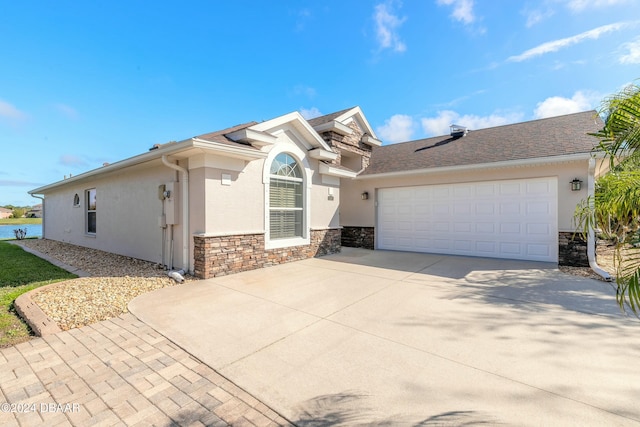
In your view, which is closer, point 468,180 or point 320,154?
point 320,154

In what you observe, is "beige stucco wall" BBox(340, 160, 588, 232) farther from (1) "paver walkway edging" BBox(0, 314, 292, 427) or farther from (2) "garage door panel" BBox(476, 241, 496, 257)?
(1) "paver walkway edging" BBox(0, 314, 292, 427)

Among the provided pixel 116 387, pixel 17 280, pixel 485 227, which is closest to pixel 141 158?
pixel 17 280

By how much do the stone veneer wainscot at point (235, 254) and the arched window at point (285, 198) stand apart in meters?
0.59

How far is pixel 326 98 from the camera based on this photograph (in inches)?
701

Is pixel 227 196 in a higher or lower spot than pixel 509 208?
higher

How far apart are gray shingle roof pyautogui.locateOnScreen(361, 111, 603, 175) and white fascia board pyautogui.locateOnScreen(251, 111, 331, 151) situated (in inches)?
144

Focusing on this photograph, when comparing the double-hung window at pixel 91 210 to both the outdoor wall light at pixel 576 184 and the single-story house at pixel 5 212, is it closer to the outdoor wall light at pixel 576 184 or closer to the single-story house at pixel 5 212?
the outdoor wall light at pixel 576 184

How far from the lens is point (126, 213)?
9648mm

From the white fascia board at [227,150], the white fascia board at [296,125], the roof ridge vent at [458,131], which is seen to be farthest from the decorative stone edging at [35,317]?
the roof ridge vent at [458,131]

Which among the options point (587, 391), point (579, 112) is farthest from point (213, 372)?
point (579, 112)

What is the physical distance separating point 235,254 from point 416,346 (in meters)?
5.42

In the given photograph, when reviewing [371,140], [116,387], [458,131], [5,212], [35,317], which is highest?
[371,140]

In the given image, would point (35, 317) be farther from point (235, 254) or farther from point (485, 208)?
point (485, 208)

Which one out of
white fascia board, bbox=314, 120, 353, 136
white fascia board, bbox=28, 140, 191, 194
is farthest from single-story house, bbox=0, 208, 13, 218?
white fascia board, bbox=314, 120, 353, 136
